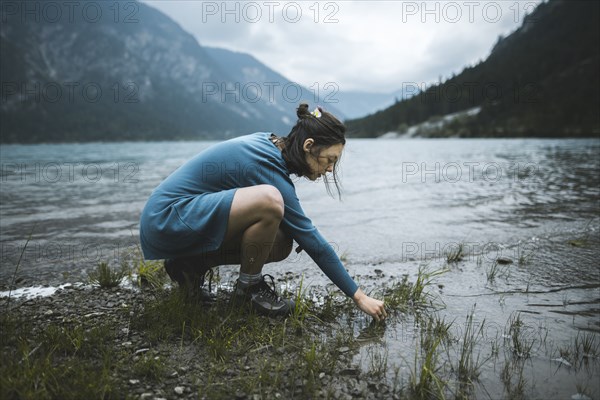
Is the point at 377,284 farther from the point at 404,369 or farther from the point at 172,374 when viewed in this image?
the point at 172,374

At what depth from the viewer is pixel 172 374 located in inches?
88.6

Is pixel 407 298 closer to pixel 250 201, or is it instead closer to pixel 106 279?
pixel 250 201

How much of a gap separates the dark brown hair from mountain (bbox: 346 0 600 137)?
7229 cm

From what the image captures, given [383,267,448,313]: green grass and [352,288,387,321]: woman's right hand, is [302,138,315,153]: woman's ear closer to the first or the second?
[352,288,387,321]: woman's right hand

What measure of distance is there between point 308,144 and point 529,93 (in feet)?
394

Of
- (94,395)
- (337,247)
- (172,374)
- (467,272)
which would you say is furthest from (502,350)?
(337,247)

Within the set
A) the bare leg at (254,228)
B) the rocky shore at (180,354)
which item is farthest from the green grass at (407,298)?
the bare leg at (254,228)

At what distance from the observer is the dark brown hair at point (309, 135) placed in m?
2.83

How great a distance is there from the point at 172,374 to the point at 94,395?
1.52ft

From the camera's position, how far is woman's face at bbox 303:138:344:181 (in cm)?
287
